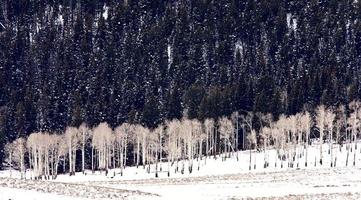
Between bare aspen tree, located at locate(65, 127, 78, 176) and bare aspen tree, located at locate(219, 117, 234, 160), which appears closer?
bare aspen tree, located at locate(65, 127, 78, 176)

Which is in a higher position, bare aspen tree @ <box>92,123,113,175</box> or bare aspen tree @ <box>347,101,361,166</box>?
bare aspen tree @ <box>347,101,361,166</box>

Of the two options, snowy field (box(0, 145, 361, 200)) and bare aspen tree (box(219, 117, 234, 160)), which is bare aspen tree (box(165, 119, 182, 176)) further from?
bare aspen tree (box(219, 117, 234, 160))

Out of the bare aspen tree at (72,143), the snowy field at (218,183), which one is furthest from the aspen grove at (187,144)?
the snowy field at (218,183)

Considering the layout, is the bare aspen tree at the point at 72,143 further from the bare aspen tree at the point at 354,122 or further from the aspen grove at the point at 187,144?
the bare aspen tree at the point at 354,122

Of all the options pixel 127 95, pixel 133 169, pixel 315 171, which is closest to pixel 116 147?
pixel 133 169

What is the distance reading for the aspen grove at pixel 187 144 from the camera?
121000 millimetres

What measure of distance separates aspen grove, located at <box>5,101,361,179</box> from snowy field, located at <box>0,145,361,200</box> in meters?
1.82

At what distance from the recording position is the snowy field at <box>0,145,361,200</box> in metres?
46.5

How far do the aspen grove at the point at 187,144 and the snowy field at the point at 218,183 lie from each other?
71.7 inches

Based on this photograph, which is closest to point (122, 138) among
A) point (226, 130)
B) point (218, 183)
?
point (226, 130)

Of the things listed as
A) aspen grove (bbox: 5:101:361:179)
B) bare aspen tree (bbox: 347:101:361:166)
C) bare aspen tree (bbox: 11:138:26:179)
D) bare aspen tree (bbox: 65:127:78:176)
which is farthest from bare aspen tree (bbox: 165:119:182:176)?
bare aspen tree (bbox: 347:101:361:166)

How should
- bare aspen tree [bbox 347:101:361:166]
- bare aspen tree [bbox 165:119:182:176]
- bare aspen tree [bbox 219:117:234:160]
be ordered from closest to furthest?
bare aspen tree [bbox 347:101:361:166], bare aspen tree [bbox 165:119:182:176], bare aspen tree [bbox 219:117:234:160]

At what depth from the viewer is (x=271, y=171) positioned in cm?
10856

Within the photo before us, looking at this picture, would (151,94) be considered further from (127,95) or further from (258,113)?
(258,113)
